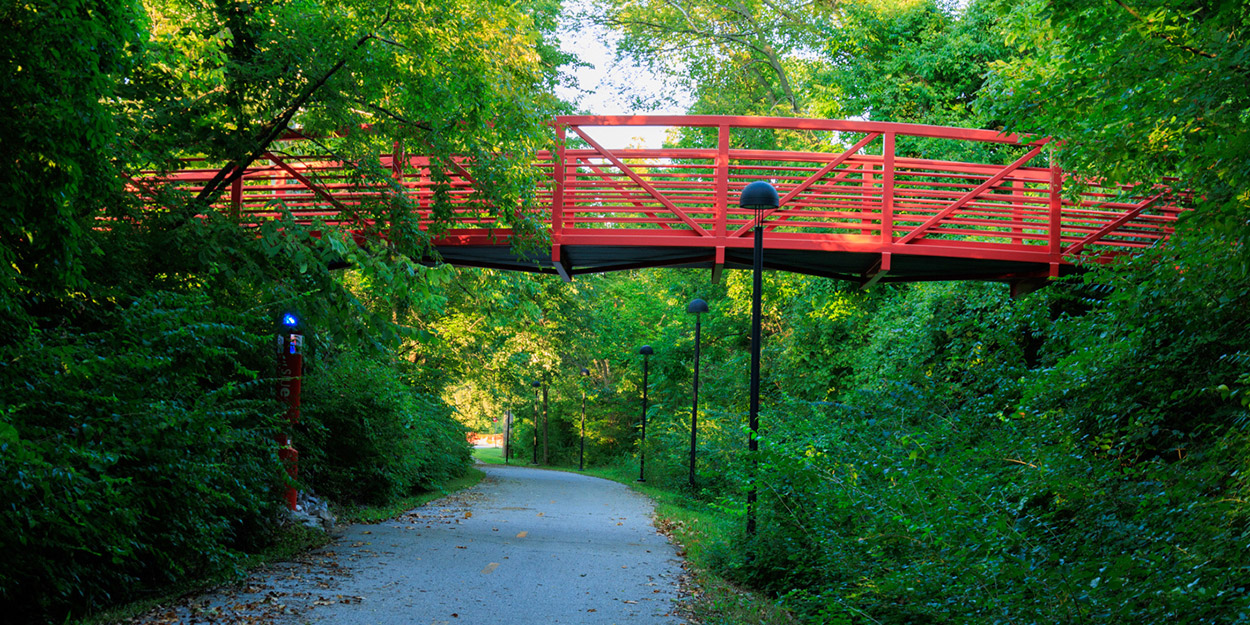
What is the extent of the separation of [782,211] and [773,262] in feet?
3.47

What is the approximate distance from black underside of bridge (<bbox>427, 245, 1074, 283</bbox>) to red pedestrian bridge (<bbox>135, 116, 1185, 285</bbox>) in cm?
3

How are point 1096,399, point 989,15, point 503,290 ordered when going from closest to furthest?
point 1096,399, point 989,15, point 503,290

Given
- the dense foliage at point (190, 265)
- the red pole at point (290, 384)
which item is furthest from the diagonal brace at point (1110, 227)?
the red pole at point (290, 384)

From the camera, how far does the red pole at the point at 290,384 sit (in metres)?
9.70

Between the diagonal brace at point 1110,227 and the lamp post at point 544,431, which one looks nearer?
the diagonal brace at point 1110,227

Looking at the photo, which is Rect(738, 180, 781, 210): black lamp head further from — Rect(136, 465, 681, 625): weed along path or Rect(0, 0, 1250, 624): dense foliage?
Rect(136, 465, 681, 625): weed along path

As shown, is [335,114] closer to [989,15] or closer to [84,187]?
[84,187]

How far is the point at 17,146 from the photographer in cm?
598

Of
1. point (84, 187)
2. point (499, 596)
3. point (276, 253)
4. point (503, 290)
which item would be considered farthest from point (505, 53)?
point (503, 290)

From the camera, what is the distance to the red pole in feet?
31.8

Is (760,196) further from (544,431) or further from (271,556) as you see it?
(544,431)

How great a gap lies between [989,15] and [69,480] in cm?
2014

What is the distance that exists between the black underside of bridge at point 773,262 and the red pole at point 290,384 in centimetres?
344

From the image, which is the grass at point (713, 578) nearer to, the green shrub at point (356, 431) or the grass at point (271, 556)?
the grass at point (271, 556)
